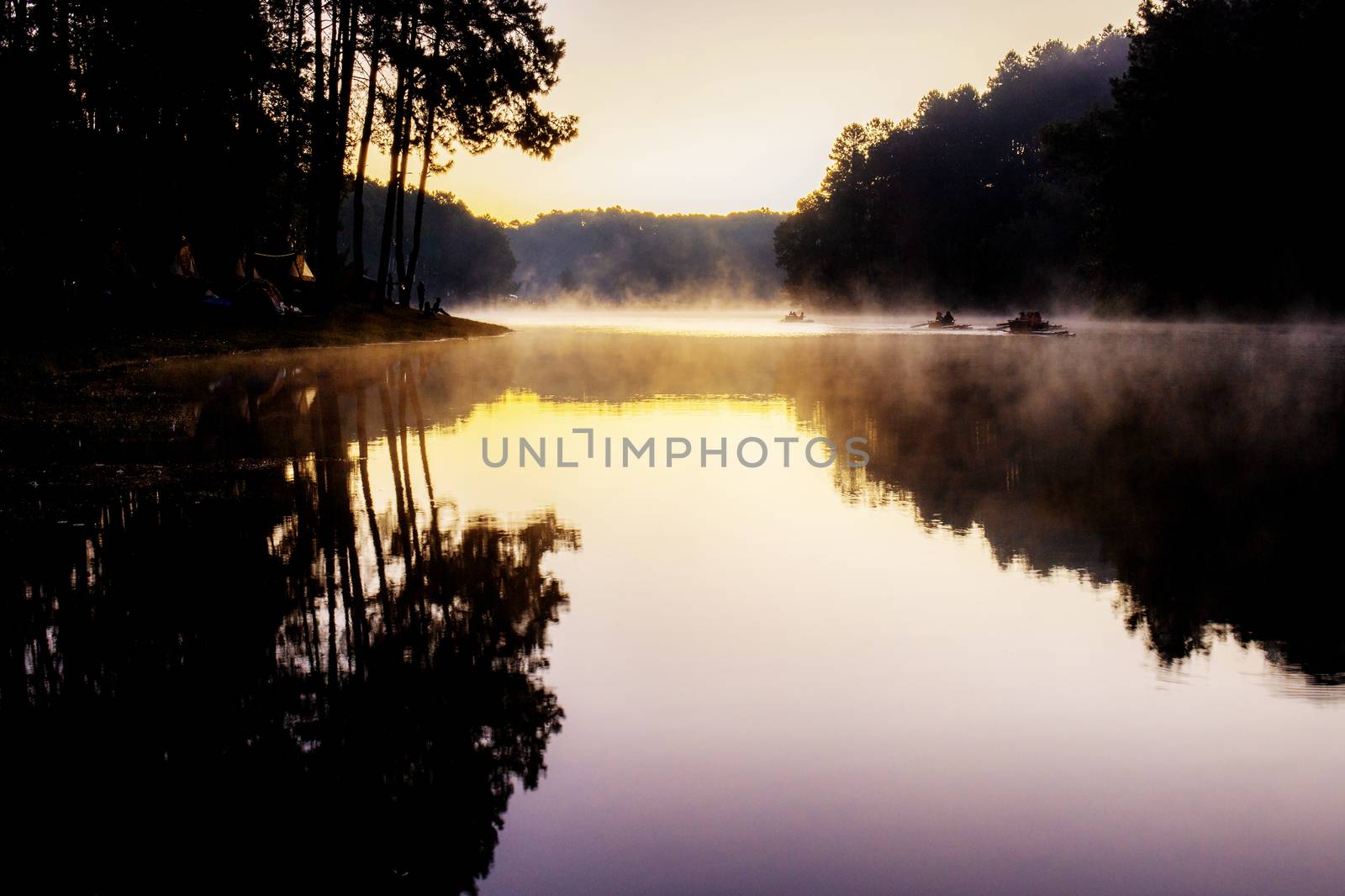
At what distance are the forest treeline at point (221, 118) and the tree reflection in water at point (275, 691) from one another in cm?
2197

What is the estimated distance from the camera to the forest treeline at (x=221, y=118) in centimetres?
2808

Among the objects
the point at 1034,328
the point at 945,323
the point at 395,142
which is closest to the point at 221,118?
the point at 395,142

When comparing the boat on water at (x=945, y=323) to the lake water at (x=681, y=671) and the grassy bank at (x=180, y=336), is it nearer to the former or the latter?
the grassy bank at (x=180, y=336)

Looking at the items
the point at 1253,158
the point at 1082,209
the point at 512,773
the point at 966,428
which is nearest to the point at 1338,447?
the point at 966,428

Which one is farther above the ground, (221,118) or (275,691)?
(221,118)

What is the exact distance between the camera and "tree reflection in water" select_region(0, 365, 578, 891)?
12.9 feet

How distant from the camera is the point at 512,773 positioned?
4422 mm

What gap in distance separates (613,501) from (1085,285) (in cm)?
7919

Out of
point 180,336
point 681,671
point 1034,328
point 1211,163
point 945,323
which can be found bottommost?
point 681,671

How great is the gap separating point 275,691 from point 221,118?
128 ft

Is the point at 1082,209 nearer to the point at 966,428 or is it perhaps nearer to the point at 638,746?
the point at 966,428

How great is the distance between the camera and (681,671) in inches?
222

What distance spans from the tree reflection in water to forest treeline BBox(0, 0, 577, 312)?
2197 cm

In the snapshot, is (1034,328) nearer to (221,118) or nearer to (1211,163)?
(1211,163)
